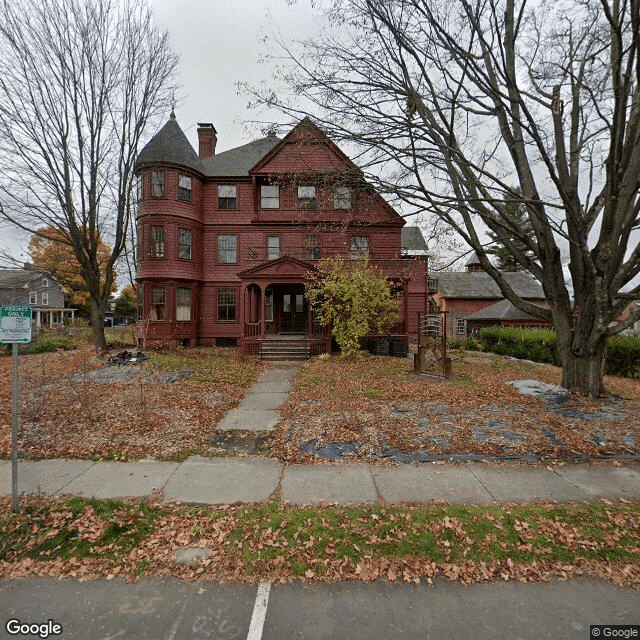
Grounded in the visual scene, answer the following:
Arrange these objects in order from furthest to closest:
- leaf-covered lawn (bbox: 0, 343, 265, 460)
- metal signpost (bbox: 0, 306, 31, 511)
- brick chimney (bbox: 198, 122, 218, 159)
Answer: brick chimney (bbox: 198, 122, 218, 159)
leaf-covered lawn (bbox: 0, 343, 265, 460)
metal signpost (bbox: 0, 306, 31, 511)

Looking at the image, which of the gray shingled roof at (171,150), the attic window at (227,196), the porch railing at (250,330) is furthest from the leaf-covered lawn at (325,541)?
the attic window at (227,196)

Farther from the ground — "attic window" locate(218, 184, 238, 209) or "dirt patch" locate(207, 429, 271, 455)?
"attic window" locate(218, 184, 238, 209)

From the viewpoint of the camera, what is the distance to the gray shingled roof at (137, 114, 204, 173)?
56.7 ft

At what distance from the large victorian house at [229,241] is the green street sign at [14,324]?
12.3 meters

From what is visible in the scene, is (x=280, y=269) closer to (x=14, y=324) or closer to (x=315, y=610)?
(x=14, y=324)

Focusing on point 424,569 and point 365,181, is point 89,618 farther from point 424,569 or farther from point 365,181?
point 365,181

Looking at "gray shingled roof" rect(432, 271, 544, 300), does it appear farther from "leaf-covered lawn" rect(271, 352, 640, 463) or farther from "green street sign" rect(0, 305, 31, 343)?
"green street sign" rect(0, 305, 31, 343)

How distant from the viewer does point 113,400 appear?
787 cm

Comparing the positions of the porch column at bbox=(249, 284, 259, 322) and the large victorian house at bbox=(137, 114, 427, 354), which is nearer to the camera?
the large victorian house at bbox=(137, 114, 427, 354)

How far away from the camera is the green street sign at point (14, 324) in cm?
354

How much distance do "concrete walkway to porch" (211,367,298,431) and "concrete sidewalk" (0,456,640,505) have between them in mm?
1626

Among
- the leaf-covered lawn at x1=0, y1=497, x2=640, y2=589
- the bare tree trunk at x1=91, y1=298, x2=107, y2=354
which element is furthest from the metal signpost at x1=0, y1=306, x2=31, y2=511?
the bare tree trunk at x1=91, y1=298, x2=107, y2=354

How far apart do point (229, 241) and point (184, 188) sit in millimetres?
3615

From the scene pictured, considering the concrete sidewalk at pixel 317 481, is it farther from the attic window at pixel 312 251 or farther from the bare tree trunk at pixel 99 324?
the attic window at pixel 312 251
